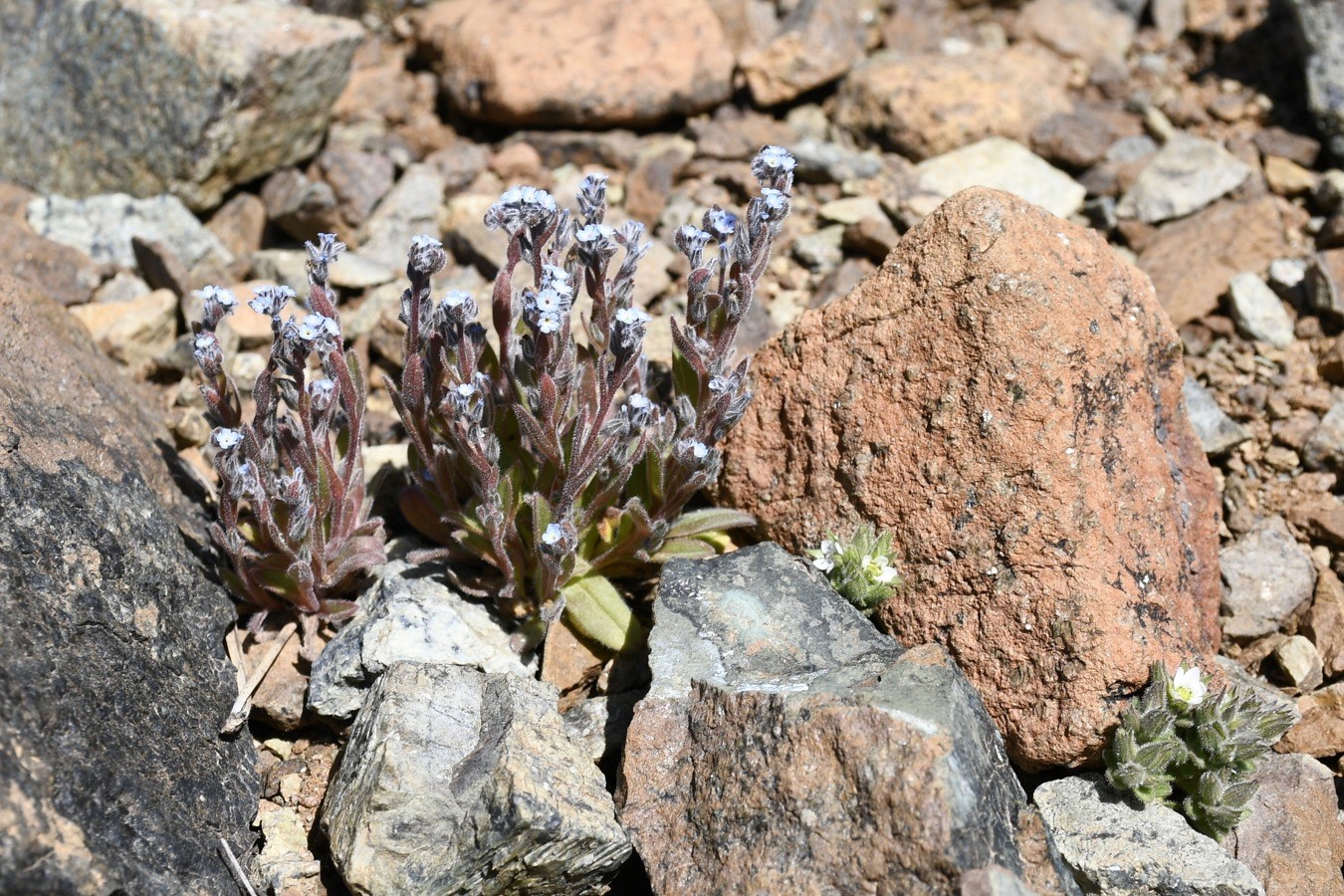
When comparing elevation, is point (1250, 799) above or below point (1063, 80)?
below

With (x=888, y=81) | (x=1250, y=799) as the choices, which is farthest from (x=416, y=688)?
(x=888, y=81)

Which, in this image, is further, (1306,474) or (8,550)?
(1306,474)

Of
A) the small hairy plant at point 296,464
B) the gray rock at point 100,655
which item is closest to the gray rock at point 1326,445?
the small hairy plant at point 296,464

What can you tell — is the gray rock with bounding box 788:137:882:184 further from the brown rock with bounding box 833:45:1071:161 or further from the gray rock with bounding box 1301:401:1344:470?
the gray rock with bounding box 1301:401:1344:470

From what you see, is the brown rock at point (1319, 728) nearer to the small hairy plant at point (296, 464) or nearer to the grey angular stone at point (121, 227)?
the small hairy plant at point (296, 464)

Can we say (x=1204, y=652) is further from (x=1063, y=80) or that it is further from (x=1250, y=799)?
(x=1063, y=80)

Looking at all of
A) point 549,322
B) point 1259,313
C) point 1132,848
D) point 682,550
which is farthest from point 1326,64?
point 549,322
